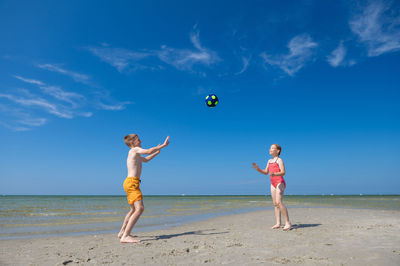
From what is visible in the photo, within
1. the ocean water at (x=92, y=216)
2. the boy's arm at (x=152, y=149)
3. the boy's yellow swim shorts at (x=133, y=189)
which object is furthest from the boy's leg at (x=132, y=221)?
the ocean water at (x=92, y=216)

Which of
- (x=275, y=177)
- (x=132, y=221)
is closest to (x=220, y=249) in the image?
(x=132, y=221)

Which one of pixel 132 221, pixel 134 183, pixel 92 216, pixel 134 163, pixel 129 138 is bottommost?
pixel 92 216

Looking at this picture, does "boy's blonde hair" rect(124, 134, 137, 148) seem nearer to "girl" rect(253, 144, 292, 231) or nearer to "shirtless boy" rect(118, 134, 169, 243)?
"shirtless boy" rect(118, 134, 169, 243)

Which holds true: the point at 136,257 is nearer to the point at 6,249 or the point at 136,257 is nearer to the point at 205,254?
the point at 205,254

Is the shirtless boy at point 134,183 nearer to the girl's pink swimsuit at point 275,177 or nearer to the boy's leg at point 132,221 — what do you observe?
the boy's leg at point 132,221

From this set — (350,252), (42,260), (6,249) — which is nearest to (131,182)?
(42,260)

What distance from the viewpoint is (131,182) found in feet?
18.9

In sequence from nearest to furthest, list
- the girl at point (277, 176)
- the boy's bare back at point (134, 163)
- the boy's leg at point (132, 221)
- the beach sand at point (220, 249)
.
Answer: the beach sand at point (220, 249) → the boy's leg at point (132, 221) → the boy's bare back at point (134, 163) → the girl at point (277, 176)

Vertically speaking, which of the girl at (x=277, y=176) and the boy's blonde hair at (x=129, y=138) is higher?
the boy's blonde hair at (x=129, y=138)

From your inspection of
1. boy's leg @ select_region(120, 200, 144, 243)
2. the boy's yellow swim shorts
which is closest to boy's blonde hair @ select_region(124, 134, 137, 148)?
the boy's yellow swim shorts

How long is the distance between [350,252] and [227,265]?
220 centimetres

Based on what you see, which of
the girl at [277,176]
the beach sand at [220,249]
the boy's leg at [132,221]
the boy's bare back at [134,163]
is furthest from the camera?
the girl at [277,176]

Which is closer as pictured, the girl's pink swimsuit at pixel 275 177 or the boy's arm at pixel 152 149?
the boy's arm at pixel 152 149

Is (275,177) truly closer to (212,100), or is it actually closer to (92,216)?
(212,100)
